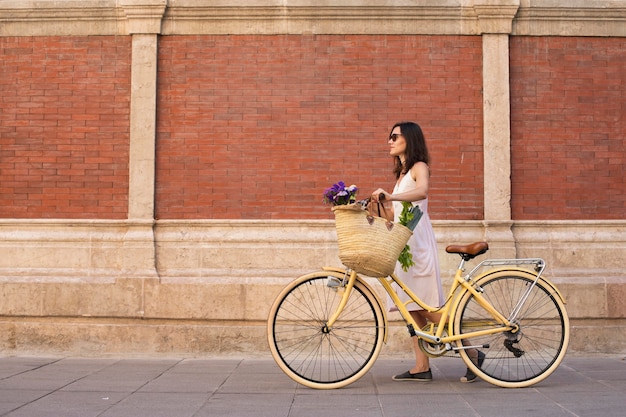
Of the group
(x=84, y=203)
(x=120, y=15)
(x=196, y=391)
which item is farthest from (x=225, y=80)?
(x=196, y=391)

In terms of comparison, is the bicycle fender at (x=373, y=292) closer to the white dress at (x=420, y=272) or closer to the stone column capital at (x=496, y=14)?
the white dress at (x=420, y=272)

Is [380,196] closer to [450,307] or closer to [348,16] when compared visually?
[450,307]

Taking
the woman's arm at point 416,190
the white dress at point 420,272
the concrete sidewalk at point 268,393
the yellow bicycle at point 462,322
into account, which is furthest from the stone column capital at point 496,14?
the concrete sidewalk at point 268,393

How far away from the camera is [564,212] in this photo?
7797 mm

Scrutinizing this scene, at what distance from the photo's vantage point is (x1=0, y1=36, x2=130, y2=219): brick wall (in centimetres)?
788

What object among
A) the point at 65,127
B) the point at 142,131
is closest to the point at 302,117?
the point at 142,131

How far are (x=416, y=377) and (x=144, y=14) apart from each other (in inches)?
192

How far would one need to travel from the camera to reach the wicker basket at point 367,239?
16.8ft

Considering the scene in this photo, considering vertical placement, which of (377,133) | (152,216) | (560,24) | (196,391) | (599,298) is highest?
(560,24)

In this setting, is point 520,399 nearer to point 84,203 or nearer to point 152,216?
point 152,216

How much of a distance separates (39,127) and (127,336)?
100 inches

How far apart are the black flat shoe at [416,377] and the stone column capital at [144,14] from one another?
180 inches

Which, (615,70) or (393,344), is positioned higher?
(615,70)

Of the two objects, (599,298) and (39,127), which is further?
(39,127)
